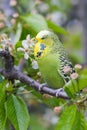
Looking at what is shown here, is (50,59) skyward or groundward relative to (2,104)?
skyward

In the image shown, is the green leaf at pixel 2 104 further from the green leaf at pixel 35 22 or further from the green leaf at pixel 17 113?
the green leaf at pixel 35 22

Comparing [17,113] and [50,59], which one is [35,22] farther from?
[17,113]

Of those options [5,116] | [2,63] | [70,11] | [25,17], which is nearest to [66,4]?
[70,11]

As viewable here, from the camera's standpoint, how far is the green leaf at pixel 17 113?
5.13ft

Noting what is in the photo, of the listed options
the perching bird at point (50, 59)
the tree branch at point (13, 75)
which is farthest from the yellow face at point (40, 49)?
the tree branch at point (13, 75)

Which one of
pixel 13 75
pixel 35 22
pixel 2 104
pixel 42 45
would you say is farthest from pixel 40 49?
pixel 35 22

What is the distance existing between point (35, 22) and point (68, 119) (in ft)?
2.30

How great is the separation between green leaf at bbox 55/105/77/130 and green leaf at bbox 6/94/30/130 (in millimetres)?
115

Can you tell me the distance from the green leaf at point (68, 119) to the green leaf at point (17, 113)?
0.38ft

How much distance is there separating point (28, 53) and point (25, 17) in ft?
1.64

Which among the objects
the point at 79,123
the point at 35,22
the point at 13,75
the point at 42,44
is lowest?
the point at 79,123

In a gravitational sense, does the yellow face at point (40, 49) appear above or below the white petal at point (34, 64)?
above

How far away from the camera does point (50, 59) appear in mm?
1744

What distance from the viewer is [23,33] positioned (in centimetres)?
213
